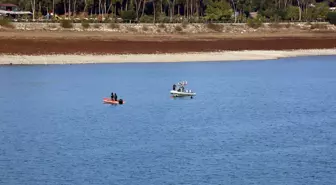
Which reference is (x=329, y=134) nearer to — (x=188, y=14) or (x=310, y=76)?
(x=310, y=76)

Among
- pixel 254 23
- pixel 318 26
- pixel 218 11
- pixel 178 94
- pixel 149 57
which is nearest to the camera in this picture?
pixel 178 94

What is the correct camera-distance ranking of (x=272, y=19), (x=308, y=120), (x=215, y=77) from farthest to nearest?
(x=272, y=19), (x=215, y=77), (x=308, y=120)

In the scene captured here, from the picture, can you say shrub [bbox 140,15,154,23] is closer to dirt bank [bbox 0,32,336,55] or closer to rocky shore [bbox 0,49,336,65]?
dirt bank [bbox 0,32,336,55]

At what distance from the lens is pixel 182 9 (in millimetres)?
146875

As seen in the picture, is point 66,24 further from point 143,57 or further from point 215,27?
point 143,57

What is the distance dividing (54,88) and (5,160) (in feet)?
80.3

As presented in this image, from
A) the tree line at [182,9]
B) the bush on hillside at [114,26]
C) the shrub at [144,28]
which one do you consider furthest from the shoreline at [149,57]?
the tree line at [182,9]

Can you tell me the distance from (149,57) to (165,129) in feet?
136

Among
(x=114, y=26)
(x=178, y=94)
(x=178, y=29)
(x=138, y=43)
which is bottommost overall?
(x=178, y=94)

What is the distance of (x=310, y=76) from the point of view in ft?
230

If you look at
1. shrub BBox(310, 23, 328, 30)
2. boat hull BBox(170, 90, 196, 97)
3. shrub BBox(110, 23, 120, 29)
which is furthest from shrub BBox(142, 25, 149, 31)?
boat hull BBox(170, 90, 196, 97)

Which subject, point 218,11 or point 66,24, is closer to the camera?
point 66,24

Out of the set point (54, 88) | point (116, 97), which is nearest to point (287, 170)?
point (116, 97)

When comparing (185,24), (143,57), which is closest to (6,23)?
(143,57)
